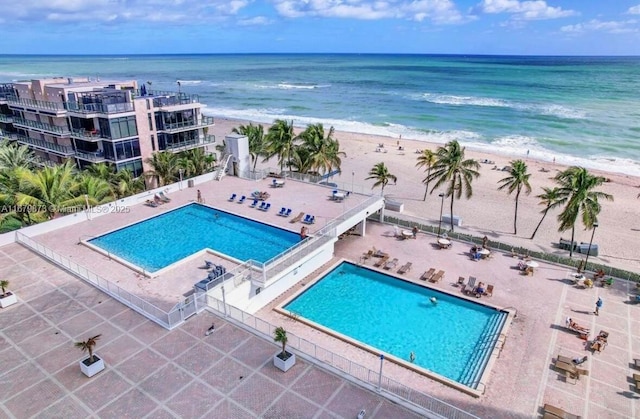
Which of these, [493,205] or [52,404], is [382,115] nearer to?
[493,205]

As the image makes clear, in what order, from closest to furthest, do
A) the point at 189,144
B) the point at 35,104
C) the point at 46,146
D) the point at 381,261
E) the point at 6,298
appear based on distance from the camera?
1. the point at 6,298
2. the point at 381,261
3. the point at 35,104
4. the point at 46,146
5. the point at 189,144

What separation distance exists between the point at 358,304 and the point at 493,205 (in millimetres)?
26193

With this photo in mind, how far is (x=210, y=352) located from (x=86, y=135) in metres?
30.7

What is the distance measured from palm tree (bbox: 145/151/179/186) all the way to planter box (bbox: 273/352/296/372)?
26639 mm

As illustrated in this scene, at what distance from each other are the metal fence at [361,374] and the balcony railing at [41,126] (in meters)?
31.5

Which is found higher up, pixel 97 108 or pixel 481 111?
pixel 97 108

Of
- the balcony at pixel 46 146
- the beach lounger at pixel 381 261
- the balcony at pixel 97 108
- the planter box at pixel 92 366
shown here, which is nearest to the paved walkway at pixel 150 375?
the planter box at pixel 92 366

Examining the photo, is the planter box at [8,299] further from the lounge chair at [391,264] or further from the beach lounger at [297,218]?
the lounge chair at [391,264]

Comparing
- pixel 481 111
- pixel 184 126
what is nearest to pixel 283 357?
pixel 184 126

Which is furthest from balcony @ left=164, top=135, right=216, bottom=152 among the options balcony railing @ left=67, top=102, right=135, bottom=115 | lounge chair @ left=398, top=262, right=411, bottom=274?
lounge chair @ left=398, top=262, right=411, bottom=274

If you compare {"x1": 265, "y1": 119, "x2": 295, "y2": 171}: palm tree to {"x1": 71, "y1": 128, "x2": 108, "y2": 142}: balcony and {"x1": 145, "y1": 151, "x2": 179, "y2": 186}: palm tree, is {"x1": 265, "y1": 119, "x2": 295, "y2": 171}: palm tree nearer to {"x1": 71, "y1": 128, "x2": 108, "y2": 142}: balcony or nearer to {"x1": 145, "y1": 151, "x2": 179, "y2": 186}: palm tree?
{"x1": 145, "y1": 151, "x2": 179, "y2": 186}: palm tree

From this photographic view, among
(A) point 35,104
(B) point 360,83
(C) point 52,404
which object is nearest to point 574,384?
(C) point 52,404

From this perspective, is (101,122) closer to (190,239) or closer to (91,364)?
(190,239)

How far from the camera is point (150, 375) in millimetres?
14672
